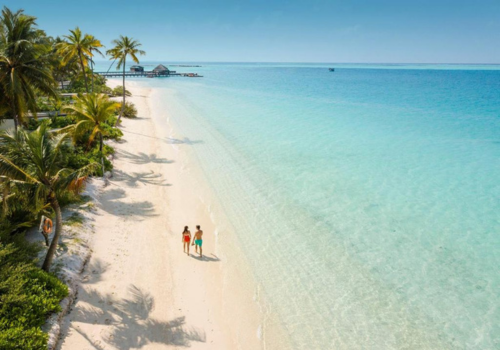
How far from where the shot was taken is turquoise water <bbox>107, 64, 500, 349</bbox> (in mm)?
8992

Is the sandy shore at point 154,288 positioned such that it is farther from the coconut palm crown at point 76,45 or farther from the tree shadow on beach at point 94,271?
the coconut palm crown at point 76,45

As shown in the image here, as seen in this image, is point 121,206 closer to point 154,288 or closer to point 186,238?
point 186,238

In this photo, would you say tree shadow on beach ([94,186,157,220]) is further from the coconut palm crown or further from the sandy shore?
the coconut palm crown

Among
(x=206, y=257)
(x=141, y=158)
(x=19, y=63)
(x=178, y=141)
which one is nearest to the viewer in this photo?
(x=206, y=257)

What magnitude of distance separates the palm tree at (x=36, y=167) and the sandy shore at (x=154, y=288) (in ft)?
9.39

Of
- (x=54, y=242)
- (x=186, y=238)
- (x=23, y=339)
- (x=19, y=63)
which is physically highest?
(x=19, y=63)

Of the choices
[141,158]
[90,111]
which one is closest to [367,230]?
[90,111]

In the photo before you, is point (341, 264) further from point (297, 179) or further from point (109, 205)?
point (109, 205)

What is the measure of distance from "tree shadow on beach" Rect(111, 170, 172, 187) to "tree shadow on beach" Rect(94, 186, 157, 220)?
157 centimetres

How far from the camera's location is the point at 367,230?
44.3ft

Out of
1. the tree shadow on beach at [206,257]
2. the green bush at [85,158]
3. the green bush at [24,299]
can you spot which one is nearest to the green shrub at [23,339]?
the green bush at [24,299]

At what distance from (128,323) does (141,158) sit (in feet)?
49.4

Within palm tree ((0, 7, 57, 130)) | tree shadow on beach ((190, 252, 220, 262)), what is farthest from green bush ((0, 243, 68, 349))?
palm tree ((0, 7, 57, 130))

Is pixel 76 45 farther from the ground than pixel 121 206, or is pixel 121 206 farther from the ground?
pixel 76 45
